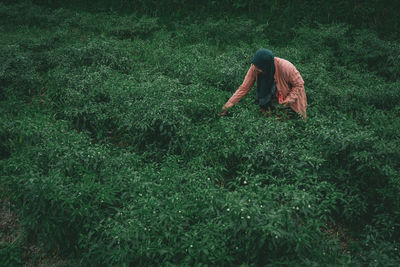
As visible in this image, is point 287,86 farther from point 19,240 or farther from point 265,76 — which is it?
point 19,240

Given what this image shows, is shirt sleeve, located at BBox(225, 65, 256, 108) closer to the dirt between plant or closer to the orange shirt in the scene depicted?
the orange shirt

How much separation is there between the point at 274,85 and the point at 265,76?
26 cm

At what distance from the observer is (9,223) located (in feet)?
13.9

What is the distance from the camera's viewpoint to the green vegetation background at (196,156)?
10.8ft

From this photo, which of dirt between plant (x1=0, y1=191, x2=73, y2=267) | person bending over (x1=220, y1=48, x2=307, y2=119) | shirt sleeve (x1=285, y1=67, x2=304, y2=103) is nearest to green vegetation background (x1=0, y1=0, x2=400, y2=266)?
dirt between plant (x1=0, y1=191, x2=73, y2=267)

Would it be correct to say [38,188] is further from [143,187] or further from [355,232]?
[355,232]

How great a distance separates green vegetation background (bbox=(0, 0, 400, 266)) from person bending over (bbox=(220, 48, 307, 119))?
0.26 m

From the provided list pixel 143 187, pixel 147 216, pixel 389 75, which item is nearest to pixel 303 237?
pixel 147 216

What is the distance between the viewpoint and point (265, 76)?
5.32m

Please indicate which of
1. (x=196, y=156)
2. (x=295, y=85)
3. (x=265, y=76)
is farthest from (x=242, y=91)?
(x=196, y=156)

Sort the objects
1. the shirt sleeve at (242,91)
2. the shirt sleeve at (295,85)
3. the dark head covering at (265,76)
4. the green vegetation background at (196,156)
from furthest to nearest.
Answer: the shirt sleeve at (242,91) → the shirt sleeve at (295,85) → the dark head covering at (265,76) → the green vegetation background at (196,156)

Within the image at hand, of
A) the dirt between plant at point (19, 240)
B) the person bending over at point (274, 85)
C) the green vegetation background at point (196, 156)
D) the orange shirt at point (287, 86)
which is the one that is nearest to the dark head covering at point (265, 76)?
the person bending over at point (274, 85)

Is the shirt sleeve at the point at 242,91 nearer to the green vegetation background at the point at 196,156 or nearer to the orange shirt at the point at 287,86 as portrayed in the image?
the orange shirt at the point at 287,86

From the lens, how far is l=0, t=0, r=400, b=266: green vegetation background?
10.8ft
